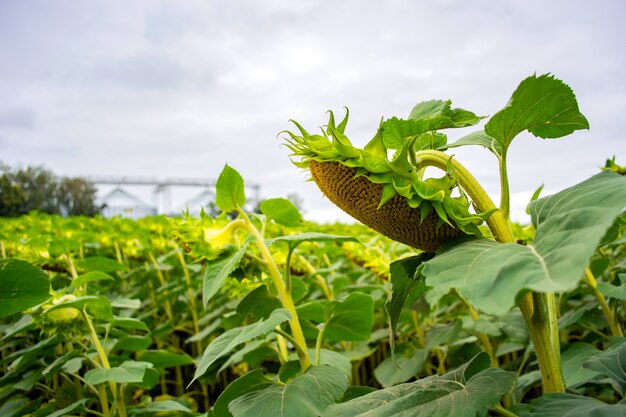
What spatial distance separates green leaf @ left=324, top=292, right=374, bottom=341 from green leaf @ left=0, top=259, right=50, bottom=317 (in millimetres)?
613

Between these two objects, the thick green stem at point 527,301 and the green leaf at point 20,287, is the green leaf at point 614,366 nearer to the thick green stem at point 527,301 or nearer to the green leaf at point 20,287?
the thick green stem at point 527,301

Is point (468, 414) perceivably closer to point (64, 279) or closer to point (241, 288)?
point (241, 288)

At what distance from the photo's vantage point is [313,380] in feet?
3.33

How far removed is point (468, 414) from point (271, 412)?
0.40 meters

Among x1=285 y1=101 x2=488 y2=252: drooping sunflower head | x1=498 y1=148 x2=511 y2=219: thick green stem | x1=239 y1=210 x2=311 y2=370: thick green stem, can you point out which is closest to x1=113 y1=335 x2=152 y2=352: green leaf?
x1=239 y1=210 x2=311 y2=370: thick green stem

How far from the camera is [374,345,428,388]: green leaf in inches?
68.9

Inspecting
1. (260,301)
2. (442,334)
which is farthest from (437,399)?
(442,334)

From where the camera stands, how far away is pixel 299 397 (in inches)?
38.0

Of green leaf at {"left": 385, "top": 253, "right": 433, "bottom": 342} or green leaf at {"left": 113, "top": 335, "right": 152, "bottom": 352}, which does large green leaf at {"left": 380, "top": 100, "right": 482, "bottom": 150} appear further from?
green leaf at {"left": 113, "top": 335, "right": 152, "bottom": 352}

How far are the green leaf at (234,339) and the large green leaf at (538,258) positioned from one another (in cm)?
42

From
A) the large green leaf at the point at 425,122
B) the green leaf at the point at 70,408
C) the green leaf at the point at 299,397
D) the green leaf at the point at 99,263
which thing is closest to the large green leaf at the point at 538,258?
the large green leaf at the point at 425,122

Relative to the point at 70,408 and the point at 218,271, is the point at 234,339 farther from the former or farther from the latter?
the point at 70,408

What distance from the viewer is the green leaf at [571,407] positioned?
64 centimetres

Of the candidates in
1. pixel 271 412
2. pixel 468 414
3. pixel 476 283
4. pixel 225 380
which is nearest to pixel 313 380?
pixel 271 412
